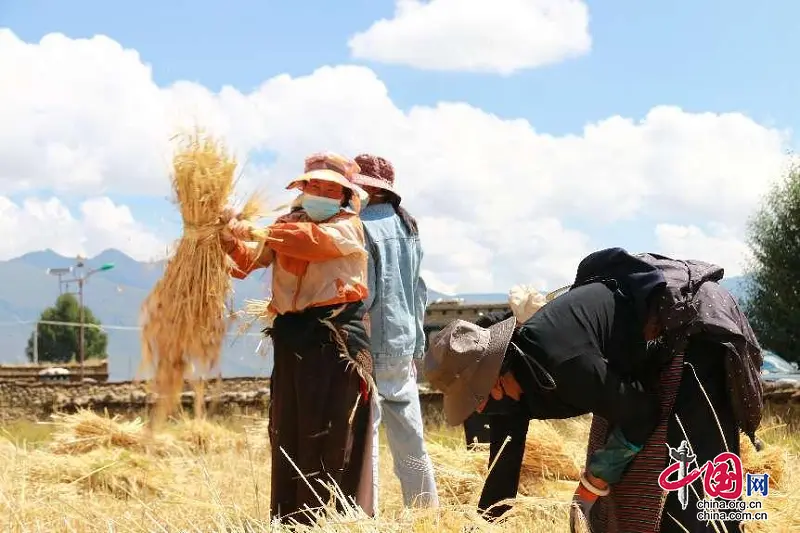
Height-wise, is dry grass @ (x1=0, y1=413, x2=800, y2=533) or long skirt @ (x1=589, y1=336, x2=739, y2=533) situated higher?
long skirt @ (x1=589, y1=336, x2=739, y2=533)

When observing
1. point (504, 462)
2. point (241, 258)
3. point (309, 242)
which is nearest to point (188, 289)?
point (241, 258)

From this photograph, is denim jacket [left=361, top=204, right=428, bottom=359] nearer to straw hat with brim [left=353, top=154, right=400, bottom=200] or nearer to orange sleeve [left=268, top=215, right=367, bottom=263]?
straw hat with brim [left=353, top=154, right=400, bottom=200]

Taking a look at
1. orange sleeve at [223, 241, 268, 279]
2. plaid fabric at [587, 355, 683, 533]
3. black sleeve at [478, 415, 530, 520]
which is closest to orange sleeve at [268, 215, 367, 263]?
orange sleeve at [223, 241, 268, 279]

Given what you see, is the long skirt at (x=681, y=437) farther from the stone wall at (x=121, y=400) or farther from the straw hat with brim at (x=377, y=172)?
the stone wall at (x=121, y=400)

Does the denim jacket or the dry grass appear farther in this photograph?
the denim jacket

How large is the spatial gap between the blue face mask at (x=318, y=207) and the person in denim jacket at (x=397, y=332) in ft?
1.00

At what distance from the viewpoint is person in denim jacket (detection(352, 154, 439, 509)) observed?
460cm

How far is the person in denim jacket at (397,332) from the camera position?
181 inches

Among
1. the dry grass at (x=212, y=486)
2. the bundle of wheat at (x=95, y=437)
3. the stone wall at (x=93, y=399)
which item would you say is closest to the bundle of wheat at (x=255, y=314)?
the dry grass at (x=212, y=486)

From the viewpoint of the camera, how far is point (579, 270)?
3439mm

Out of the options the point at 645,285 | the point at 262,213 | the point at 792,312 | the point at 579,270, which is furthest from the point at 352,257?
the point at 792,312

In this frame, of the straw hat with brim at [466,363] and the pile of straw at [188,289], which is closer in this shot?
the straw hat with brim at [466,363]

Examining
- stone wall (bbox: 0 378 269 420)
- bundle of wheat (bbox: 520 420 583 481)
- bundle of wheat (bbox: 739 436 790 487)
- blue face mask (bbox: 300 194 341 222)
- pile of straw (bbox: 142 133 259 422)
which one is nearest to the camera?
pile of straw (bbox: 142 133 259 422)

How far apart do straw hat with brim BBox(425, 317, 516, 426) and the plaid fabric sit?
21.9 inches
